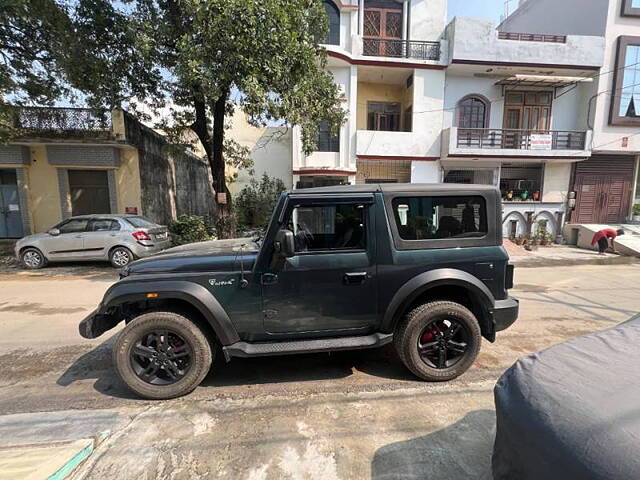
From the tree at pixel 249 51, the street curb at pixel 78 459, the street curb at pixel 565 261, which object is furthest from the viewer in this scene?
the street curb at pixel 565 261

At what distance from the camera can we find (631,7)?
13.1 m

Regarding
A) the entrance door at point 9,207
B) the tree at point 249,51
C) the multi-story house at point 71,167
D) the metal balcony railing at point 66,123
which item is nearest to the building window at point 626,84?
the tree at point 249,51

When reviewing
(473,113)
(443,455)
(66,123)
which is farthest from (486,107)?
(66,123)

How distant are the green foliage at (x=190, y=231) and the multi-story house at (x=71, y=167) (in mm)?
1527

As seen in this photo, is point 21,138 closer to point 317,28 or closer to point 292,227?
point 317,28

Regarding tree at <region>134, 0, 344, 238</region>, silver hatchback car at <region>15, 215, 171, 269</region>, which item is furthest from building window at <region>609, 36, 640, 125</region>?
silver hatchback car at <region>15, 215, 171, 269</region>

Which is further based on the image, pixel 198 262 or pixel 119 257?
pixel 119 257

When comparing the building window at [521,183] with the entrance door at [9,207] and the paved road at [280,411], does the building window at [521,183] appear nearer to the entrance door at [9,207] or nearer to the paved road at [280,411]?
the paved road at [280,411]

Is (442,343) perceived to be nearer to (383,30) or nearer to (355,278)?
(355,278)

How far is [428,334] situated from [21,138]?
13.6m

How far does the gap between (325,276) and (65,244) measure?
29.5 feet

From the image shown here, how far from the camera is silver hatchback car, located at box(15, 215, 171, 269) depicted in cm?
852

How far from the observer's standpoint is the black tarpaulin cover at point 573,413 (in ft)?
4.12

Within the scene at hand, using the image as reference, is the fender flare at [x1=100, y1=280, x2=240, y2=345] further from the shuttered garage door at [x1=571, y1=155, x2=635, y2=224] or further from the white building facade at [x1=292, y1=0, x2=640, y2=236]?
the shuttered garage door at [x1=571, y1=155, x2=635, y2=224]
